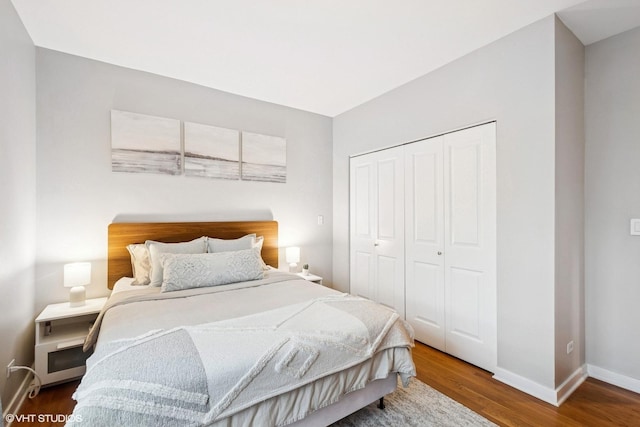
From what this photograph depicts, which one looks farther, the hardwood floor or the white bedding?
the hardwood floor

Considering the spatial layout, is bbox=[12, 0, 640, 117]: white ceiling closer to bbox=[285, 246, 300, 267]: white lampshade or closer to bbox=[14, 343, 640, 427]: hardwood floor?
bbox=[285, 246, 300, 267]: white lampshade

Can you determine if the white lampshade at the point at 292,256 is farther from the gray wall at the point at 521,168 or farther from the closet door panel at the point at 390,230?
the gray wall at the point at 521,168

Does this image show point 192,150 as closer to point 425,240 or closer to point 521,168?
point 425,240

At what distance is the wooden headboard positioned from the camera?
8.77 ft

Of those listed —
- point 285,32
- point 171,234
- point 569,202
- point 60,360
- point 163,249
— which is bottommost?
point 60,360

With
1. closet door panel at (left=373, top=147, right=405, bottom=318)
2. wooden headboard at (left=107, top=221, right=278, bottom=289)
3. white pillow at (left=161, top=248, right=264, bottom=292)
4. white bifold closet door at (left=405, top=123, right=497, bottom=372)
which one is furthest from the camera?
closet door panel at (left=373, top=147, right=405, bottom=318)

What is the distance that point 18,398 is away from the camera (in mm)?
1953

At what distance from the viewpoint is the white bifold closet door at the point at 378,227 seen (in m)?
3.18

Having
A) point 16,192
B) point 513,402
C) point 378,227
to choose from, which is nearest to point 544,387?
point 513,402

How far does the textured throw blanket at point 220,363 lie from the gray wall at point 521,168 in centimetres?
105

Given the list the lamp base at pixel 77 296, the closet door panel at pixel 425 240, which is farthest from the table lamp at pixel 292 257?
the lamp base at pixel 77 296

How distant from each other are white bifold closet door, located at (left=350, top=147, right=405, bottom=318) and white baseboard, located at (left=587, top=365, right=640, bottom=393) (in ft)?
5.06

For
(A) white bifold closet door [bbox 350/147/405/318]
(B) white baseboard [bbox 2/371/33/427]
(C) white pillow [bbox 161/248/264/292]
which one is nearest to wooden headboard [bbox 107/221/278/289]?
(C) white pillow [bbox 161/248/264/292]

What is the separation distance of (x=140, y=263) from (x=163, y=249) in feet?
0.75
